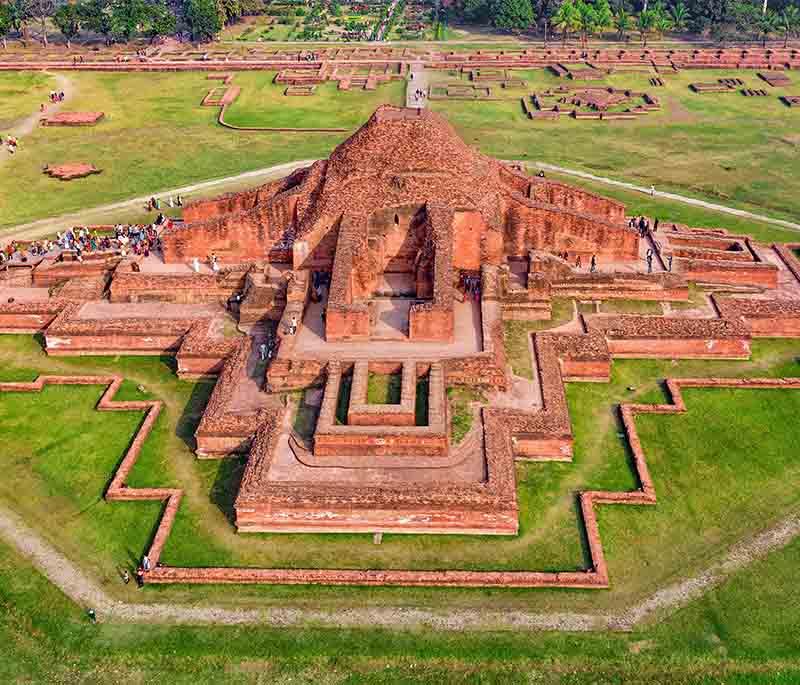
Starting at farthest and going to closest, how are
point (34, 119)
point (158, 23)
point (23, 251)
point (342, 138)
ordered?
point (158, 23), point (34, 119), point (342, 138), point (23, 251)

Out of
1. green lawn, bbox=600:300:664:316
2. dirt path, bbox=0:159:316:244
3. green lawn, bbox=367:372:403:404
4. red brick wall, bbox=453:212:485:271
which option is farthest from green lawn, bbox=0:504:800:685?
dirt path, bbox=0:159:316:244

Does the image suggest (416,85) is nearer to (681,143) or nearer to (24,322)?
(681,143)

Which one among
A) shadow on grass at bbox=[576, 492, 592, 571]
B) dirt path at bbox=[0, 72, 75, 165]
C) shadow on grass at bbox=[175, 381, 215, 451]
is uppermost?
dirt path at bbox=[0, 72, 75, 165]

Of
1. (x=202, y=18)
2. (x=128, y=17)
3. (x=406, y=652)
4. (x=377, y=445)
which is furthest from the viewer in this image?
(x=202, y=18)

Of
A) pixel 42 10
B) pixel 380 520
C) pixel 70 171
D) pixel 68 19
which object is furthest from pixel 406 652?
pixel 42 10

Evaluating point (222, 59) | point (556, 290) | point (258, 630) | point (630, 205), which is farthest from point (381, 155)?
point (222, 59)

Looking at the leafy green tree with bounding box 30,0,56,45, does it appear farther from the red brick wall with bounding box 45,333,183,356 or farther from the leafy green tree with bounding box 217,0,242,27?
the red brick wall with bounding box 45,333,183,356
